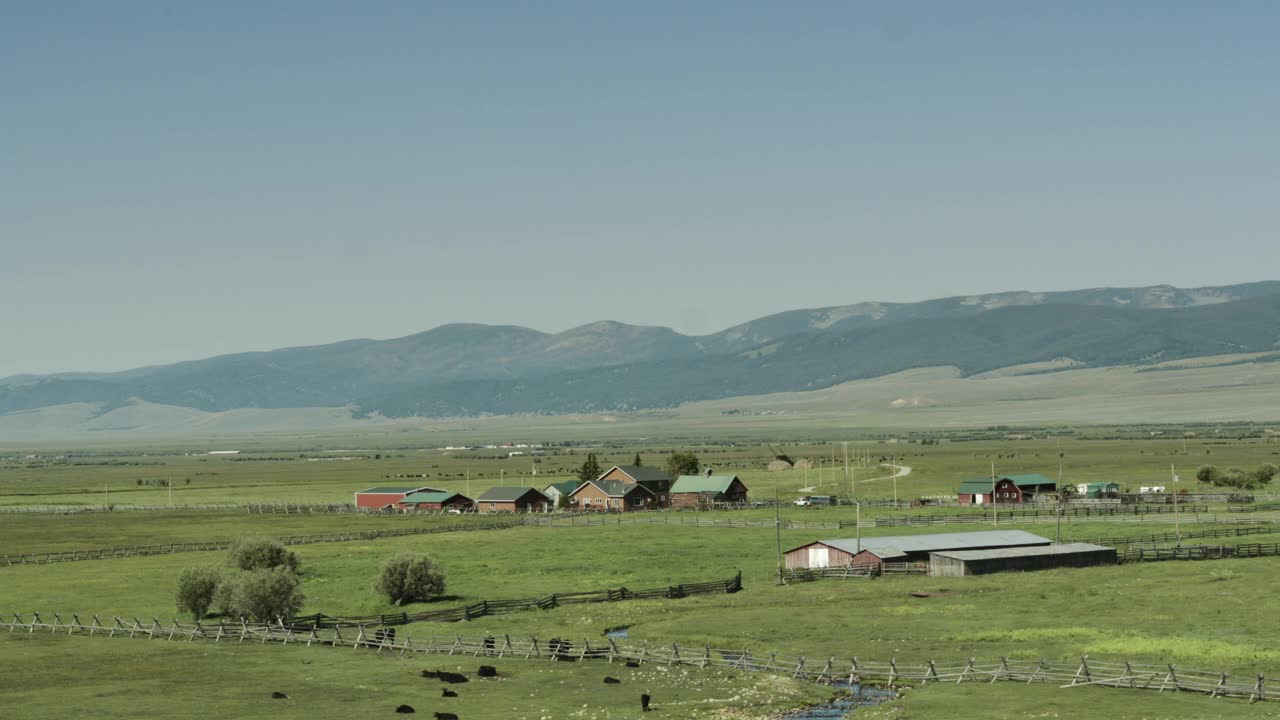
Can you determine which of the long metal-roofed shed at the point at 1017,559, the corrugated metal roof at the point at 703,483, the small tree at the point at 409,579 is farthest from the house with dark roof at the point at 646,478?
the small tree at the point at 409,579

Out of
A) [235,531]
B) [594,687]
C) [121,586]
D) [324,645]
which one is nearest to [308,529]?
[235,531]

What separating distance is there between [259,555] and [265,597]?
23.2 m

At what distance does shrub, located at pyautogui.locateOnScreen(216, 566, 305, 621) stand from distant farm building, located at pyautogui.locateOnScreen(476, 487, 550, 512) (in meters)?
83.2

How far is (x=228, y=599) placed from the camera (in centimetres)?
7225

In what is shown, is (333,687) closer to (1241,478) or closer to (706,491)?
(706,491)

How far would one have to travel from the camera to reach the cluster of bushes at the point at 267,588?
69.4 m

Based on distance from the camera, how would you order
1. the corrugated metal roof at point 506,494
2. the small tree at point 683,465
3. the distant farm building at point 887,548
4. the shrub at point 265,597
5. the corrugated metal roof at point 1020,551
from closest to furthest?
1. the shrub at point 265,597
2. the corrugated metal roof at point 1020,551
3. the distant farm building at point 887,548
4. the corrugated metal roof at point 506,494
5. the small tree at point 683,465

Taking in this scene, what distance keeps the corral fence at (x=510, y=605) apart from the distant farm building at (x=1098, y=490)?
75.4 metres

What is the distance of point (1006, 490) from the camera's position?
148125 millimetres

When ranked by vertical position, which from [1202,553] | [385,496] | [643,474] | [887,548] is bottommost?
[1202,553]

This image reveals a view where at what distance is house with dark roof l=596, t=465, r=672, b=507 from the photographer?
155875 mm

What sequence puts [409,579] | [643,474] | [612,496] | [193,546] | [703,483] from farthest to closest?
[643,474] → [703,483] → [612,496] → [193,546] → [409,579]

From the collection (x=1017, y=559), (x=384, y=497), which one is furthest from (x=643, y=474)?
(x=1017, y=559)

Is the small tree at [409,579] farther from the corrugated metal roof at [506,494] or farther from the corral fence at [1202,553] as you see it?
the corrugated metal roof at [506,494]
